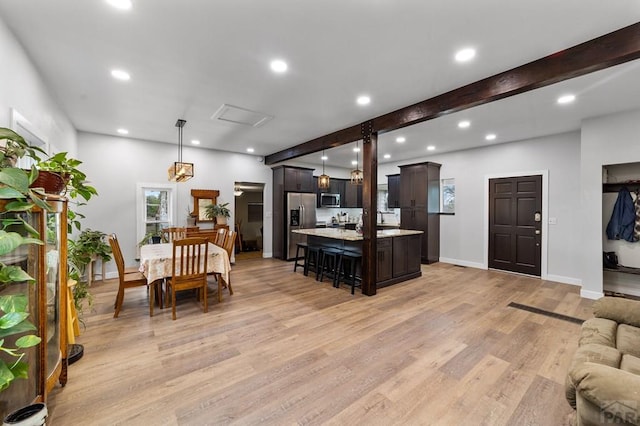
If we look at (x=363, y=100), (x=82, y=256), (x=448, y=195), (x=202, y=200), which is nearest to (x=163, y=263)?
(x=82, y=256)

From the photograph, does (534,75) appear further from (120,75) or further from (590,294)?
(120,75)

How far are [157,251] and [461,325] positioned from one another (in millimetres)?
4097

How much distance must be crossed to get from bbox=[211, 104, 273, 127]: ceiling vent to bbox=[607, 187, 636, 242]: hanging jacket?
552cm

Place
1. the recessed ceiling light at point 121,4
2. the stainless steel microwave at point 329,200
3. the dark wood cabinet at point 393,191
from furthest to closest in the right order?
the stainless steel microwave at point 329,200, the dark wood cabinet at point 393,191, the recessed ceiling light at point 121,4

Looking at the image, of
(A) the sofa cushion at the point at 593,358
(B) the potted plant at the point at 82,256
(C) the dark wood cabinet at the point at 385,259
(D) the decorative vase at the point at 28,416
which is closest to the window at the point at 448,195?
(C) the dark wood cabinet at the point at 385,259

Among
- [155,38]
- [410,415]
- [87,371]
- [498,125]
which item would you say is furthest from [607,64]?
[87,371]

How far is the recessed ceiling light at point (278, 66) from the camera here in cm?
266

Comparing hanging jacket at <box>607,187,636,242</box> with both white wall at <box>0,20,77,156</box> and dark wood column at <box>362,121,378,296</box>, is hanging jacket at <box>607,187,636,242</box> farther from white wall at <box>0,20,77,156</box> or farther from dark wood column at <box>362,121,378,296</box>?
white wall at <box>0,20,77,156</box>

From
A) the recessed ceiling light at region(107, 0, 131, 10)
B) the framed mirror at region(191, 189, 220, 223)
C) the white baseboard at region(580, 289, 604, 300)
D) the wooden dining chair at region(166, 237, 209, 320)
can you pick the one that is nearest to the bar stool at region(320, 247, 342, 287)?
the wooden dining chair at region(166, 237, 209, 320)

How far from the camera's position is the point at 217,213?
→ 20.2 ft

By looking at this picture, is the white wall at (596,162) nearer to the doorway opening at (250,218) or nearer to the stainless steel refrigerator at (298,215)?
the stainless steel refrigerator at (298,215)

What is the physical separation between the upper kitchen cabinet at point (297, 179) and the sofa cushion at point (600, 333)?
19.6ft

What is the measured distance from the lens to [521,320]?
A: 3.28 meters

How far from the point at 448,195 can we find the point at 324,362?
5.77m
